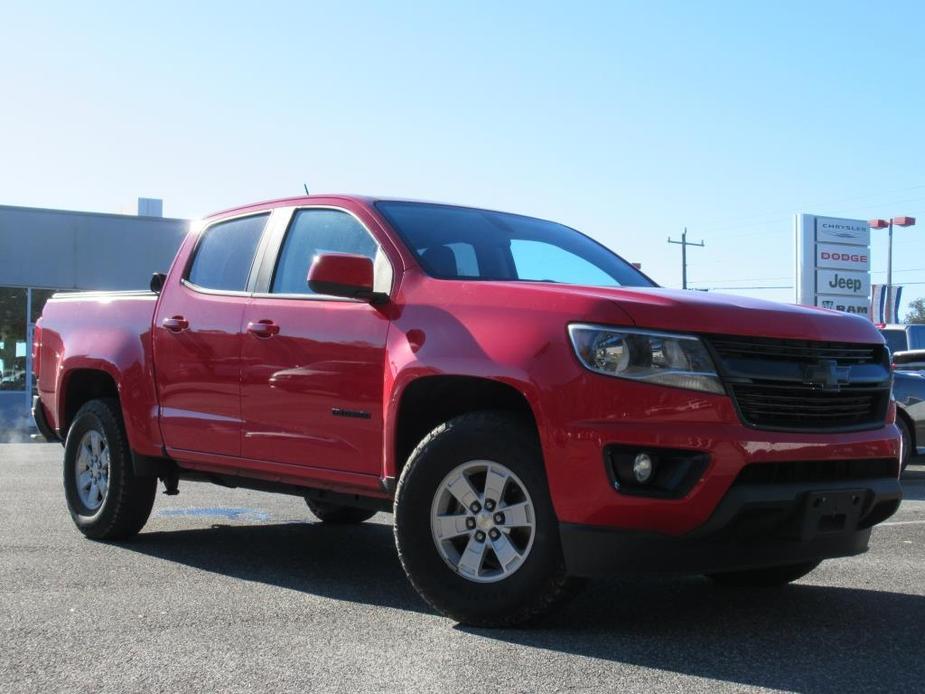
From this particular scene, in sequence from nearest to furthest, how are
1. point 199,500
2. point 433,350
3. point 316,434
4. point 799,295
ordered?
point 433,350 < point 316,434 < point 199,500 < point 799,295

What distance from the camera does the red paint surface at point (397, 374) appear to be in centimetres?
414

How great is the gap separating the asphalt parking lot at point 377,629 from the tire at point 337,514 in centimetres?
85

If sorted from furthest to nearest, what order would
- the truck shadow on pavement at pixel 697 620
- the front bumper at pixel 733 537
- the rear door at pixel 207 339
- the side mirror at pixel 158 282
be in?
the side mirror at pixel 158 282, the rear door at pixel 207 339, the front bumper at pixel 733 537, the truck shadow on pavement at pixel 697 620

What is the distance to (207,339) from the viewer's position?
596 cm

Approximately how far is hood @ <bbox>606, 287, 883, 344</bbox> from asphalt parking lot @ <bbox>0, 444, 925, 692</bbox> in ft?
3.83

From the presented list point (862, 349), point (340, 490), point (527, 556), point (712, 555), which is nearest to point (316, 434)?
point (340, 490)

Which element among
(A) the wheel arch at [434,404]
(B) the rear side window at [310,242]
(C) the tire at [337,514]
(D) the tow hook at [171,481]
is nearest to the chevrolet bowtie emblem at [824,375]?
(A) the wheel arch at [434,404]

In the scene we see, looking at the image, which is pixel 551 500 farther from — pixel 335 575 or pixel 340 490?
pixel 335 575

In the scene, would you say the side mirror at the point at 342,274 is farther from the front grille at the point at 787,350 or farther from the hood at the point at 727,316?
the front grille at the point at 787,350

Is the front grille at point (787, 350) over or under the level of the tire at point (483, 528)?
over

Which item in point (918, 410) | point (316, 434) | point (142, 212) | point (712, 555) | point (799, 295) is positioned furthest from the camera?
point (799, 295)

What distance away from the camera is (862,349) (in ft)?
15.6

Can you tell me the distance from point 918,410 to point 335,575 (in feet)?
27.8

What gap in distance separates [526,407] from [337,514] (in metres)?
3.44
